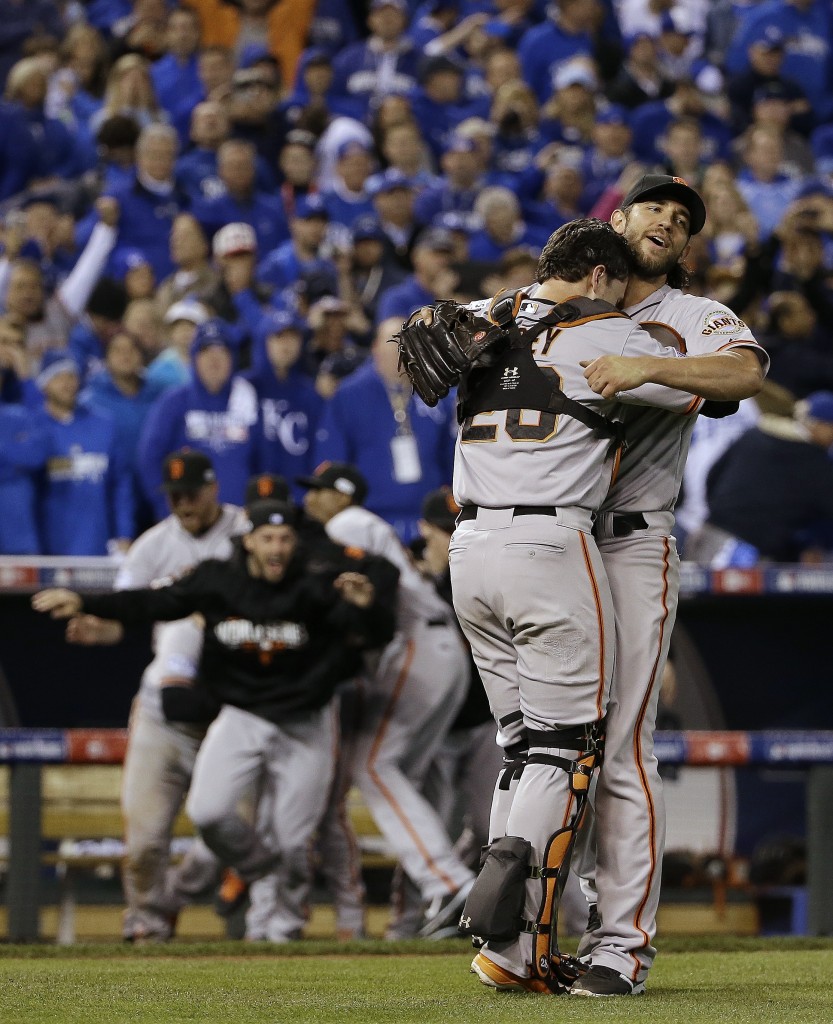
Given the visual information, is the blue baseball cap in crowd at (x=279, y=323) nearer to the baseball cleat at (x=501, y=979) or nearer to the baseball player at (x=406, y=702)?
the baseball player at (x=406, y=702)

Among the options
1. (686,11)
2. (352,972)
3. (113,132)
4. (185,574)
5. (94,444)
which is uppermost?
(686,11)

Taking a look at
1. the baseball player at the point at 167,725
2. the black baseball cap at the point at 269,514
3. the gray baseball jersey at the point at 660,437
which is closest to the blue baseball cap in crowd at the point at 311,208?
the baseball player at the point at 167,725

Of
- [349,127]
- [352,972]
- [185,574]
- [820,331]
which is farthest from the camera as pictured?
[349,127]

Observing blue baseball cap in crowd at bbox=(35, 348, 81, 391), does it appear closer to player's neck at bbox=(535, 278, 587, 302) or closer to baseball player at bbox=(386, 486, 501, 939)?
baseball player at bbox=(386, 486, 501, 939)

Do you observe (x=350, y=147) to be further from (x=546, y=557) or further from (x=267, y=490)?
(x=546, y=557)

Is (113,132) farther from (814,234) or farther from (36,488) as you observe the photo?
(814,234)

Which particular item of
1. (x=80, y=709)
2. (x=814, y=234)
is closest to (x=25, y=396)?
(x=80, y=709)

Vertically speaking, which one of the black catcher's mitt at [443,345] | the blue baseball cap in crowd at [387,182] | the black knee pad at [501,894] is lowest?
the black knee pad at [501,894]

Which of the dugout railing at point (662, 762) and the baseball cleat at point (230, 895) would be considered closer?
the dugout railing at point (662, 762)
